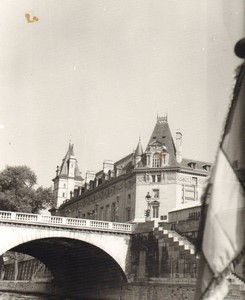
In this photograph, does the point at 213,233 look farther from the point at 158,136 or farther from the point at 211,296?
the point at 158,136

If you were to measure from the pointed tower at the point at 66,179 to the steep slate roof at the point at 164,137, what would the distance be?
29863 mm

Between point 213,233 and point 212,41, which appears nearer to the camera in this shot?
point 213,233

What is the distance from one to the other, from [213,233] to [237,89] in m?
0.93

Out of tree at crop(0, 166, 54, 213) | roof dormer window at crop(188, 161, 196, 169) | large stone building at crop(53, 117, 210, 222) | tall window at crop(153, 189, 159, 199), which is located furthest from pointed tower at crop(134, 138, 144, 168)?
tree at crop(0, 166, 54, 213)

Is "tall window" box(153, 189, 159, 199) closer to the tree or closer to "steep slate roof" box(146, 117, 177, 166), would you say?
"steep slate roof" box(146, 117, 177, 166)

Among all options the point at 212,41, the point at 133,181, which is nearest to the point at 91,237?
the point at 133,181

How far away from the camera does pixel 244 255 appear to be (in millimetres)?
2674

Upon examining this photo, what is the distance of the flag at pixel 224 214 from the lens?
258 centimetres

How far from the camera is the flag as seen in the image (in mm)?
2584

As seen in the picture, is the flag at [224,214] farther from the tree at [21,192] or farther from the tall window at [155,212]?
the tree at [21,192]

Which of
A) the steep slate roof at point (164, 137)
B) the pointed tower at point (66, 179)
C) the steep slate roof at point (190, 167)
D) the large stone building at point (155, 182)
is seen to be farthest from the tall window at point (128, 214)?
the pointed tower at point (66, 179)

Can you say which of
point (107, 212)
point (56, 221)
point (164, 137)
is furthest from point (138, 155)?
point (56, 221)

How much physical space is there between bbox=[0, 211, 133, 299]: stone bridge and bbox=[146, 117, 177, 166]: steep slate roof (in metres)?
10.5

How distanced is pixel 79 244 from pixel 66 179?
38650 millimetres
